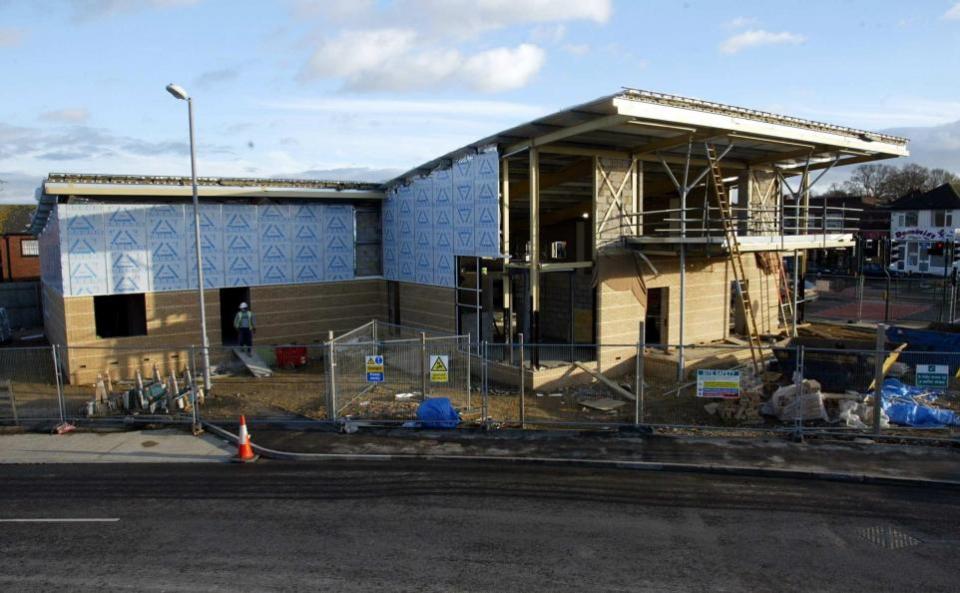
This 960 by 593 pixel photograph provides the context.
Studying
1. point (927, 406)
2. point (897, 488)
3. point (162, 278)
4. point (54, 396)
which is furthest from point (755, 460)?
point (162, 278)

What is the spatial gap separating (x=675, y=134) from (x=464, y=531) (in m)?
14.4

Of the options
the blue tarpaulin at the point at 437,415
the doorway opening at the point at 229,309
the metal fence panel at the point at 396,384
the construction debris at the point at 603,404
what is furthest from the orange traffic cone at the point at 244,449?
the doorway opening at the point at 229,309

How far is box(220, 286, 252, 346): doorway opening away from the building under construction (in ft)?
0.50

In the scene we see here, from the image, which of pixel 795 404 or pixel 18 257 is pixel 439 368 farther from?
pixel 18 257

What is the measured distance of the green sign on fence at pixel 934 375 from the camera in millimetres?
13164

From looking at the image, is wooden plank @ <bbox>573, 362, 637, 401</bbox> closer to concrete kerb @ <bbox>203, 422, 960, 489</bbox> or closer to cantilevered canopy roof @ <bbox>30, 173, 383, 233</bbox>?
concrete kerb @ <bbox>203, 422, 960, 489</bbox>

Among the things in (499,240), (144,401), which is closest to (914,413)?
(499,240)

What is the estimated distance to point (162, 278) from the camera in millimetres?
23125

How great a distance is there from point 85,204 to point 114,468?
40.2 feet

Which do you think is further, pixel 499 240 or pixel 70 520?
pixel 499 240

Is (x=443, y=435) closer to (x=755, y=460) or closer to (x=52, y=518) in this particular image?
(x=755, y=460)

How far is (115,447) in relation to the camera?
13984 millimetres

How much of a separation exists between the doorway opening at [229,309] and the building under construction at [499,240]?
0.15 metres

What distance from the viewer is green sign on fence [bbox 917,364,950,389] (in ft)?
43.2
